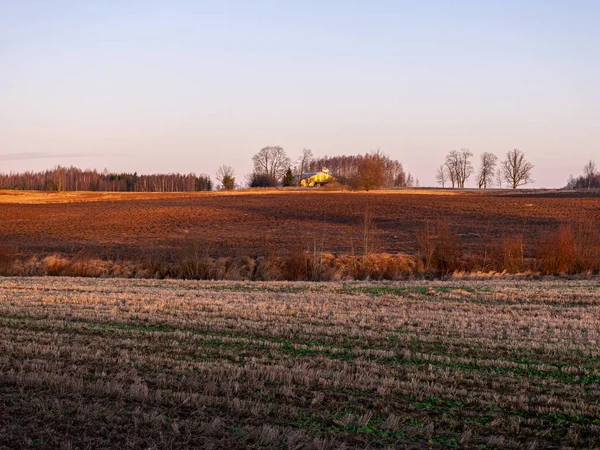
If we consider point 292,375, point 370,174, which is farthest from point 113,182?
point 292,375

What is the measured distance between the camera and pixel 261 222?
52.3 meters

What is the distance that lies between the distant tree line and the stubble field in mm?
140988

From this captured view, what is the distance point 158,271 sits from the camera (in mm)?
30188

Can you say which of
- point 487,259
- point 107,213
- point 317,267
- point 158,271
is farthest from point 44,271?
point 107,213

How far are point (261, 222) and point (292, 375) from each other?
43.5m

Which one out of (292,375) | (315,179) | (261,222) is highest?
(315,179)

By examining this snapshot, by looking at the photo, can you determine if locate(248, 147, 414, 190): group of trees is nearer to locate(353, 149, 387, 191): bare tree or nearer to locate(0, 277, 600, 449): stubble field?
locate(353, 149, 387, 191): bare tree

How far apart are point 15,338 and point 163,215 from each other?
1843 inches

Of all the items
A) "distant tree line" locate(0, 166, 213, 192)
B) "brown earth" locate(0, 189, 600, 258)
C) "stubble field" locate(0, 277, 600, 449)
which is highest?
"distant tree line" locate(0, 166, 213, 192)

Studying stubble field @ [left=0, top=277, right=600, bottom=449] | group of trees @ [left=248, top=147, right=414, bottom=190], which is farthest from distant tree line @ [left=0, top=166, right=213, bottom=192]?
stubble field @ [left=0, top=277, right=600, bottom=449]

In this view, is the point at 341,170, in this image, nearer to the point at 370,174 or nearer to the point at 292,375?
the point at 370,174

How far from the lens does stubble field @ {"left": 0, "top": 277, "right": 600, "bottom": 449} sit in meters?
6.80

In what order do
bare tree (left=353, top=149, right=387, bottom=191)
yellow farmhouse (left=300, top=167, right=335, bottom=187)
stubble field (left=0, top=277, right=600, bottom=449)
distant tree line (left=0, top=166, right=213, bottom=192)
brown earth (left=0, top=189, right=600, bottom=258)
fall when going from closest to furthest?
stubble field (left=0, top=277, right=600, bottom=449), brown earth (left=0, top=189, right=600, bottom=258), bare tree (left=353, top=149, right=387, bottom=191), yellow farmhouse (left=300, top=167, right=335, bottom=187), distant tree line (left=0, top=166, right=213, bottom=192)

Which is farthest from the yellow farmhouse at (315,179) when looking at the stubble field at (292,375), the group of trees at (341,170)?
the stubble field at (292,375)
